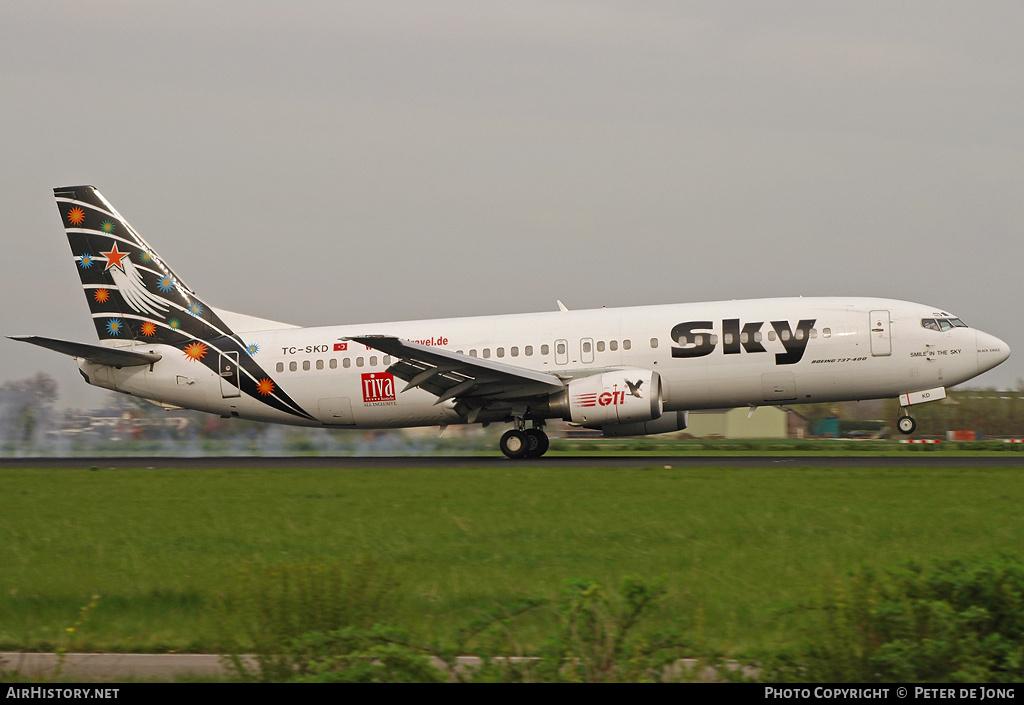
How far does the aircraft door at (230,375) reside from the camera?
2925cm

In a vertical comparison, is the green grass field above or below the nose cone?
below

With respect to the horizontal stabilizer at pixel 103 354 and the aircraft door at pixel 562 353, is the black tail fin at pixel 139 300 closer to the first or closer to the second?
the horizontal stabilizer at pixel 103 354

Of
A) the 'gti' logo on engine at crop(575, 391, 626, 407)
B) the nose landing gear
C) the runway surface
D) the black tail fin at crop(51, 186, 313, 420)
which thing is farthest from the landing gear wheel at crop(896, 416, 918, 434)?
the black tail fin at crop(51, 186, 313, 420)

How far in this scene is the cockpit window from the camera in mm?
26000

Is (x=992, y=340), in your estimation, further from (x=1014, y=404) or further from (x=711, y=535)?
(x=1014, y=404)

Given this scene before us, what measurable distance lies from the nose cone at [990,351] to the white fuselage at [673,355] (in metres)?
0.03

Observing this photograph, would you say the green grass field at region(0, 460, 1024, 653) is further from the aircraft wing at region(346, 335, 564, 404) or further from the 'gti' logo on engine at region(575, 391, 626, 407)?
the aircraft wing at region(346, 335, 564, 404)

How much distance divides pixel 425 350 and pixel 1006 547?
15.5 metres

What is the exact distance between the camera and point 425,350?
25.1 meters

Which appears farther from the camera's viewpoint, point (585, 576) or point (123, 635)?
point (585, 576)

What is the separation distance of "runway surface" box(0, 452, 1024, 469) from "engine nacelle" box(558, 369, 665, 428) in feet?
3.86

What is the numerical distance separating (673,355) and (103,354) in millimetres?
16122

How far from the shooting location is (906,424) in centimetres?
2520

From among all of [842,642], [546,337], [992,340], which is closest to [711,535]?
[842,642]
